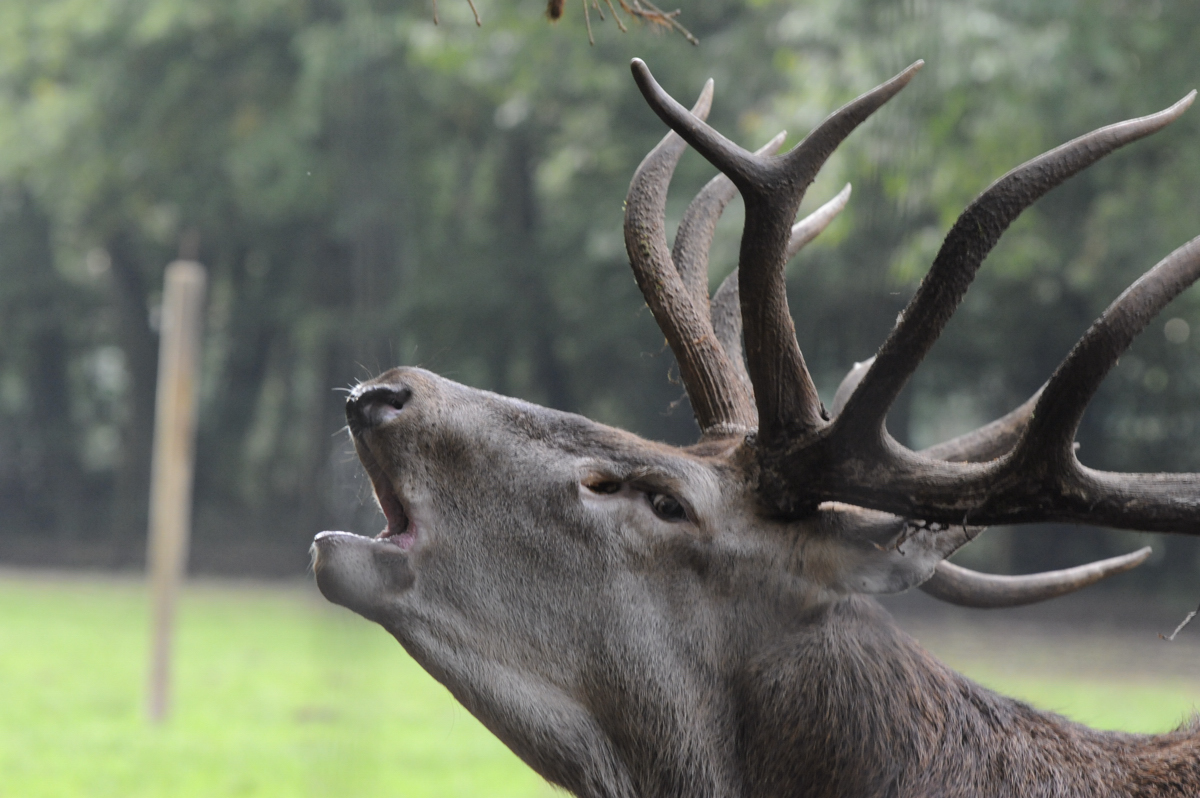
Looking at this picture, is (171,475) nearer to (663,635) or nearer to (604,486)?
(604,486)

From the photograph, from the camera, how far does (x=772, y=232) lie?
7.98 ft

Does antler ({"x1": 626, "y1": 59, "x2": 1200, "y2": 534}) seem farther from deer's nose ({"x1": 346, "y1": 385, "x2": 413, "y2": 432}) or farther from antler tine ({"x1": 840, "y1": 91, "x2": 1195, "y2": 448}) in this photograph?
→ deer's nose ({"x1": 346, "y1": 385, "x2": 413, "y2": 432})

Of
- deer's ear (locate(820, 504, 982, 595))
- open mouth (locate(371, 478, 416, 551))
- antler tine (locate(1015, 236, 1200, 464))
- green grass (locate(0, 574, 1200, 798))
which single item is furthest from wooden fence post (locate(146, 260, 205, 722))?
antler tine (locate(1015, 236, 1200, 464))

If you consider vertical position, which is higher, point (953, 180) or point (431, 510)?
point (953, 180)

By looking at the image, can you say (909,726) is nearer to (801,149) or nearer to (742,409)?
(742,409)

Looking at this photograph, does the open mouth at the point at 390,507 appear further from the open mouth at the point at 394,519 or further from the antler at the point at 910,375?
the antler at the point at 910,375

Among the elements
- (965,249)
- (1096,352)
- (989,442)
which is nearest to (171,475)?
(989,442)

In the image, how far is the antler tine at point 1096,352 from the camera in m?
2.12

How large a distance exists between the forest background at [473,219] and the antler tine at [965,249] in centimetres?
214

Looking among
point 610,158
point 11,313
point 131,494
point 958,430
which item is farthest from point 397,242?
point 11,313

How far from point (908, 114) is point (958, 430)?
743cm

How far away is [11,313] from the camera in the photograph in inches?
839

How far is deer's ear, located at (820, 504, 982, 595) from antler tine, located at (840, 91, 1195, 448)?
214 millimetres

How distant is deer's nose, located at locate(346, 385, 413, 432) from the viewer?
2.49 meters
